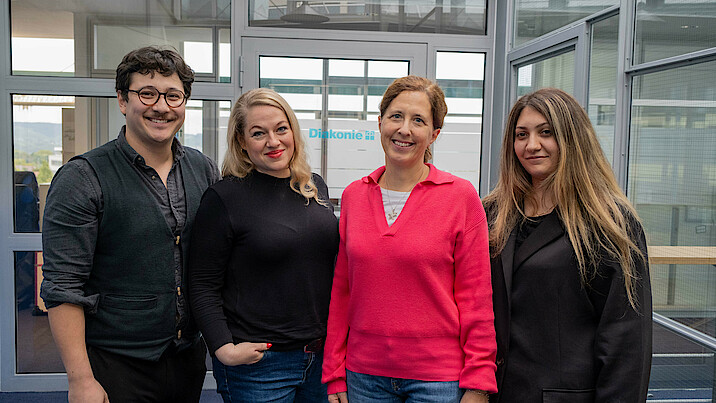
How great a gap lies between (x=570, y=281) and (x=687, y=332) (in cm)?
119

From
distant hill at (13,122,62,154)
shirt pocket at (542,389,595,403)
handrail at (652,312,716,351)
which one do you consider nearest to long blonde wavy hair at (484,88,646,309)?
shirt pocket at (542,389,595,403)

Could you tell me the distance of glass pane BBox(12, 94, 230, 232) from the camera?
331 centimetres

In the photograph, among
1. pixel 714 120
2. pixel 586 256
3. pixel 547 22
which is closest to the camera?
pixel 586 256

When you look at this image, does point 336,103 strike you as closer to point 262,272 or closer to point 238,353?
point 262,272

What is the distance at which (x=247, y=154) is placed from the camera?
5.59ft

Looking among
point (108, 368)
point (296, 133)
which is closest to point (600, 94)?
point (296, 133)

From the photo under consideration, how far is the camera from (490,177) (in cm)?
361

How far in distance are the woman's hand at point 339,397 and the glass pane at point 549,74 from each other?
206 cm

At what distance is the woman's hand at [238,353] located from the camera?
1539 millimetres

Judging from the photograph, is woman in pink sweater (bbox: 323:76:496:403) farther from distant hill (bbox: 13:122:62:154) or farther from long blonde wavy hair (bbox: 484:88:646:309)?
distant hill (bbox: 13:122:62:154)

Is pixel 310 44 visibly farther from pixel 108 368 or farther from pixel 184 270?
pixel 108 368

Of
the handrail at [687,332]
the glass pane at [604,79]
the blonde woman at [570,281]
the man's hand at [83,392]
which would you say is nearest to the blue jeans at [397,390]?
the blonde woman at [570,281]

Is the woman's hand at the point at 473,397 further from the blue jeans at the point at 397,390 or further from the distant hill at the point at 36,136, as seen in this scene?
the distant hill at the point at 36,136

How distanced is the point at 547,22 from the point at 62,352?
2.95 meters
